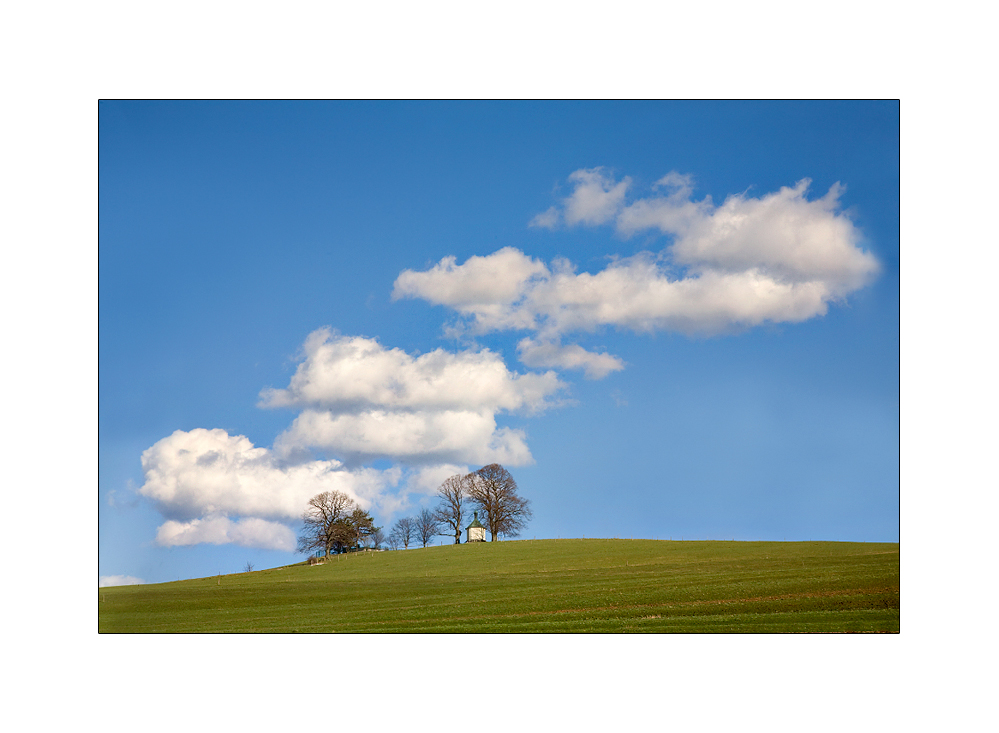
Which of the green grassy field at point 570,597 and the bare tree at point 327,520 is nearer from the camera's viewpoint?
the green grassy field at point 570,597

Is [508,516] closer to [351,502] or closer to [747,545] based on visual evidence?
[351,502]

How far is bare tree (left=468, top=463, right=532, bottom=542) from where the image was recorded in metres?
46.1

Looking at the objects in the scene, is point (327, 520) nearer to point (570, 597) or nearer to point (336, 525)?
point (336, 525)

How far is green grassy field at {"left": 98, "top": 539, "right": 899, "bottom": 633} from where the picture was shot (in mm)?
17922

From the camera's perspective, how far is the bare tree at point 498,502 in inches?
1813

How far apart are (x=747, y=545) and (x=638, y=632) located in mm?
21770

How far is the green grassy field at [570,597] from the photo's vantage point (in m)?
17.9

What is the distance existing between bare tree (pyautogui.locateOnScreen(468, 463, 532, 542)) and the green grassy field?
11.4 metres

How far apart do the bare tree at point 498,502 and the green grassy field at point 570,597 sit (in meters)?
11.4

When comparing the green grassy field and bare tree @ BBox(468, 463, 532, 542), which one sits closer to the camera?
the green grassy field

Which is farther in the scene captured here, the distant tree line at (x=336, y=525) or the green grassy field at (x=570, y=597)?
the distant tree line at (x=336, y=525)

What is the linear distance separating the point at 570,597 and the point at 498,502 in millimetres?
25103

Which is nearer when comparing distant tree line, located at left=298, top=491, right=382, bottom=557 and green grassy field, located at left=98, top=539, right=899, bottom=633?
green grassy field, located at left=98, top=539, right=899, bottom=633
